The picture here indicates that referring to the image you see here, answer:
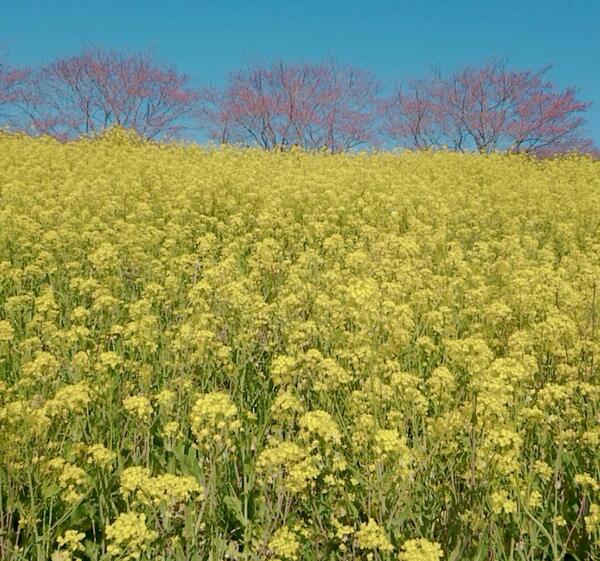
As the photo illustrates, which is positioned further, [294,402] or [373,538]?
[294,402]

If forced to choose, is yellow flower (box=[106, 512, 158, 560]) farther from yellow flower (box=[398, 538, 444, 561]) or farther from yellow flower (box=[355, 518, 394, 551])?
yellow flower (box=[398, 538, 444, 561])

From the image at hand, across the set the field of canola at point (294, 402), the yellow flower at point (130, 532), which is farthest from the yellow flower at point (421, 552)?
the yellow flower at point (130, 532)

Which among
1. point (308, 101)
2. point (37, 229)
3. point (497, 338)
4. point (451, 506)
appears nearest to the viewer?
point (451, 506)

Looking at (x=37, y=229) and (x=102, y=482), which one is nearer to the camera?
(x=102, y=482)

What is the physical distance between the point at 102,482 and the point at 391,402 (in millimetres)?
1421

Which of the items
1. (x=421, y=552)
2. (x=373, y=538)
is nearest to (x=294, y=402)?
(x=373, y=538)

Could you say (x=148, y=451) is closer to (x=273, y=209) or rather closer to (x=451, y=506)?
(x=451, y=506)

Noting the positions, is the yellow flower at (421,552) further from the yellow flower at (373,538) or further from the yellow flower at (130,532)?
the yellow flower at (130,532)

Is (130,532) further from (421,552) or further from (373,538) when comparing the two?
(421,552)

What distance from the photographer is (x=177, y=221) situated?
760 cm

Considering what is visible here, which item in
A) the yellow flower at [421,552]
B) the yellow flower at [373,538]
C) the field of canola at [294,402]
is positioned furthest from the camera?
the field of canola at [294,402]

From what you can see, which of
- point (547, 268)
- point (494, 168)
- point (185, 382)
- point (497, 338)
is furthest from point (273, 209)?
point (494, 168)

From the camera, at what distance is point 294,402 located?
2484 millimetres

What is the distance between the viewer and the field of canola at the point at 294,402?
7.22 ft
